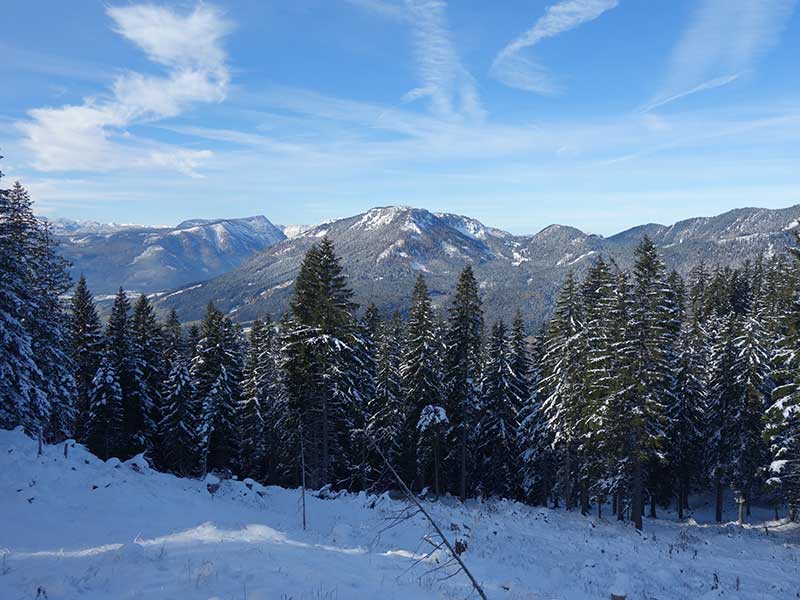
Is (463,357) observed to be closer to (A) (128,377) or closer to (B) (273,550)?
(B) (273,550)

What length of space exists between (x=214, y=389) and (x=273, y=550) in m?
26.7

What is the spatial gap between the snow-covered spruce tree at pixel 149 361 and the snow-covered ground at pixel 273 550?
62.9ft

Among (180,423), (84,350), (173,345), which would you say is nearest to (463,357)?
(180,423)

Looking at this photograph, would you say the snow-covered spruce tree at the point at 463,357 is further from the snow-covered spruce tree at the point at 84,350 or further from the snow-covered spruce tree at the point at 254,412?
the snow-covered spruce tree at the point at 84,350

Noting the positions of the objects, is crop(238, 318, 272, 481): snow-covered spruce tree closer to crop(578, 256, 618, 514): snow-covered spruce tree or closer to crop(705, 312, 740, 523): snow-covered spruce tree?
crop(578, 256, 618, 514): snow-covered spruce tree

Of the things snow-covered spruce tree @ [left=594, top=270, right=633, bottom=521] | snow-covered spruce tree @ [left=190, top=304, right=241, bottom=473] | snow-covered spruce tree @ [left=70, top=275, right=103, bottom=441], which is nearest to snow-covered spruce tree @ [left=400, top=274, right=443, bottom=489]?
snow-covered spruce tree @ [left=594, top=270, right=633, bottom=521]

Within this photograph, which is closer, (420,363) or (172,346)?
(420,363)

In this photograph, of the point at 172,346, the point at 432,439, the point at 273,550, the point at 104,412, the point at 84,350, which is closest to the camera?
the point at 273,550

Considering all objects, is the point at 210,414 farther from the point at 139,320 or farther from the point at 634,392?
the point at 634,392

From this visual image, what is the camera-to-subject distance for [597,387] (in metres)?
27.3

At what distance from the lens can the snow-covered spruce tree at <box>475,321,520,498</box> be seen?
3531cm

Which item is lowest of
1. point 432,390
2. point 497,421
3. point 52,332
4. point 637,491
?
point 637,491

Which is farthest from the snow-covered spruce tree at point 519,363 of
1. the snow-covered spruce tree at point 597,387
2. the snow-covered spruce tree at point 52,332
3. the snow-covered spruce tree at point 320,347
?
the snow-covered spruce tree at point 52,332

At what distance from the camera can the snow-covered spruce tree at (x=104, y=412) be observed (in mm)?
31641
